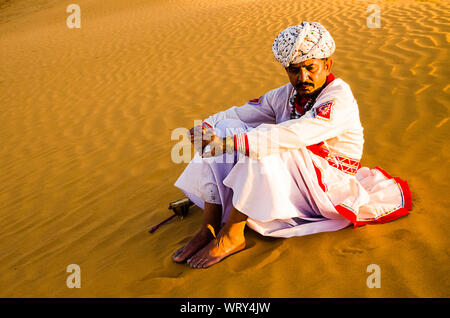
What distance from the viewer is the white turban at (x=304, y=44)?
2324 mm

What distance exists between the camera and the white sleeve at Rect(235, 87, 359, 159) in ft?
7.12

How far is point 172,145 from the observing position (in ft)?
16.4

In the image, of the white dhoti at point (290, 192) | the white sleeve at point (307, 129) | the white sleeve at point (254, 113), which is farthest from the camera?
the white sleeve at point (254, 113)

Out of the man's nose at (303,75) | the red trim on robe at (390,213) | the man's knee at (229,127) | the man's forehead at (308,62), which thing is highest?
the man's forehead at (308,62)

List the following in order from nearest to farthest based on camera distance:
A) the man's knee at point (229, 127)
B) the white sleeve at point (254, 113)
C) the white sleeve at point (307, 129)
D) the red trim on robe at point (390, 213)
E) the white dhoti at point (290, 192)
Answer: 1. the white sleeve at point (307, 129)
2. the white dhoti at point (290, 192)
3. the red trim on robe at point (390, 213)
4. the man's knee at point (229, 127)
5. the white sleeve at point (254, 113)

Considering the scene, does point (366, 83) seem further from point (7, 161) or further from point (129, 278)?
point (7, 161)

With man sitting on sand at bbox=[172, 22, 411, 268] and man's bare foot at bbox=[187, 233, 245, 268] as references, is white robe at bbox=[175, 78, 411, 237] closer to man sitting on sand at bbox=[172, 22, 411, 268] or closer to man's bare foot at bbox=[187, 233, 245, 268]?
man sitting on sand at bbox=[172, 22, 411, 268]

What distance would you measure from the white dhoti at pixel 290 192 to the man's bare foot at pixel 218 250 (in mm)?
141

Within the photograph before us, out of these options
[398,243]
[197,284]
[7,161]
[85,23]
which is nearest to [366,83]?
[398,243]

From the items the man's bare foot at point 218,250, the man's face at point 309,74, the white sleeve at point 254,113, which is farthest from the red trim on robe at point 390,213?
the white sleeve at point 254,113

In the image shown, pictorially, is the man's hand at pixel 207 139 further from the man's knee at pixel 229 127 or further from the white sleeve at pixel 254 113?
the white sleeve at pixel 254 113

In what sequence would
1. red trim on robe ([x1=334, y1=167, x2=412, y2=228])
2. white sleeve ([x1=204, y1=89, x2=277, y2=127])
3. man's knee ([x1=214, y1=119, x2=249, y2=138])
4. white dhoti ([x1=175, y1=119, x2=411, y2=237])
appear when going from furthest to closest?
white sleeve ([x1=204, y1=89, x2=277, y2=127]) → man's knee ([x1=214, y1=119, x2=249, y2=138]) → red trim on robe ([x1=334, y1=167, x2=412, y2=228]) → white dhoti ([x1=175, y1=119, x2=411, y2=237])

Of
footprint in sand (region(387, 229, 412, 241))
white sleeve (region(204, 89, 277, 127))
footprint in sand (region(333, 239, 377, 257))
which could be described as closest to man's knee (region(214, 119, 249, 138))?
white sleeve (region(204, 89, 277, 127))

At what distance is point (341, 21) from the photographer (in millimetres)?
9727
